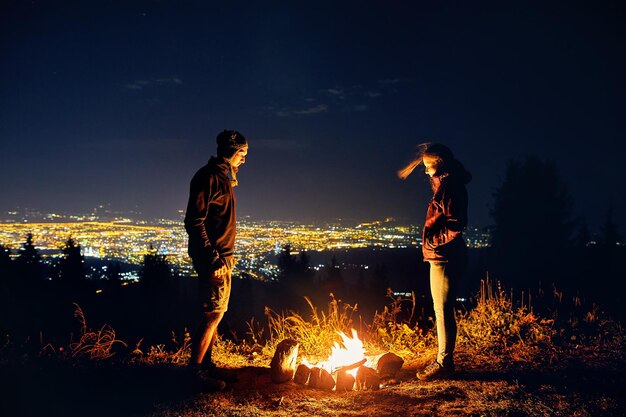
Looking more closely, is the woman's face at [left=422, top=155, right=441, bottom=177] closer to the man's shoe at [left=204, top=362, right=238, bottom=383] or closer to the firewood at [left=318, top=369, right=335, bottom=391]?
the firewood at [left=318, top=369, right=335, bottom=391]

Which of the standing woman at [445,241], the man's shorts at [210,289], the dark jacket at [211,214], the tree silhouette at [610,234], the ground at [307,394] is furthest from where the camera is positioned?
the tree silhouette at [610,234]

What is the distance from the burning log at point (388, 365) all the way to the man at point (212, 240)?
6.48 ft

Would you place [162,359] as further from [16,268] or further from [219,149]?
[16,268]

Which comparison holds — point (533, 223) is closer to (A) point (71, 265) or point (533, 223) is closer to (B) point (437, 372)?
(B) point (437, 372)

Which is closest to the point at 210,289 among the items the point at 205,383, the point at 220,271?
the point at 220,271

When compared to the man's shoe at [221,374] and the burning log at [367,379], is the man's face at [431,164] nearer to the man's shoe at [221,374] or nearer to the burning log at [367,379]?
the burning log at [367,379]

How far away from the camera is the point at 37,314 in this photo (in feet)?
96.8

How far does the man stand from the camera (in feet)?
15.8


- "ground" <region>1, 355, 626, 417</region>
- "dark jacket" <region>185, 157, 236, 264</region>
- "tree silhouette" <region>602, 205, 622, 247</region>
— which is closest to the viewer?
"ground" <region>1, 355, 626, 417</region>

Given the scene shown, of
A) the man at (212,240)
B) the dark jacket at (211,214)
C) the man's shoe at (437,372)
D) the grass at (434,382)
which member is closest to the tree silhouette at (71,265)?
the grass at (434,382)

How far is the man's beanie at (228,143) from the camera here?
17.1 feet

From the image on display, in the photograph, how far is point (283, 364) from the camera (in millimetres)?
5250

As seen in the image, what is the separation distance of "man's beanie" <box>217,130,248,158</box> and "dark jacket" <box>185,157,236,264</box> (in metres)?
0.10

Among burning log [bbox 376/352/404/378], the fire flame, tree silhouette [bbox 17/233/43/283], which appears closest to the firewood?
the fire flame
